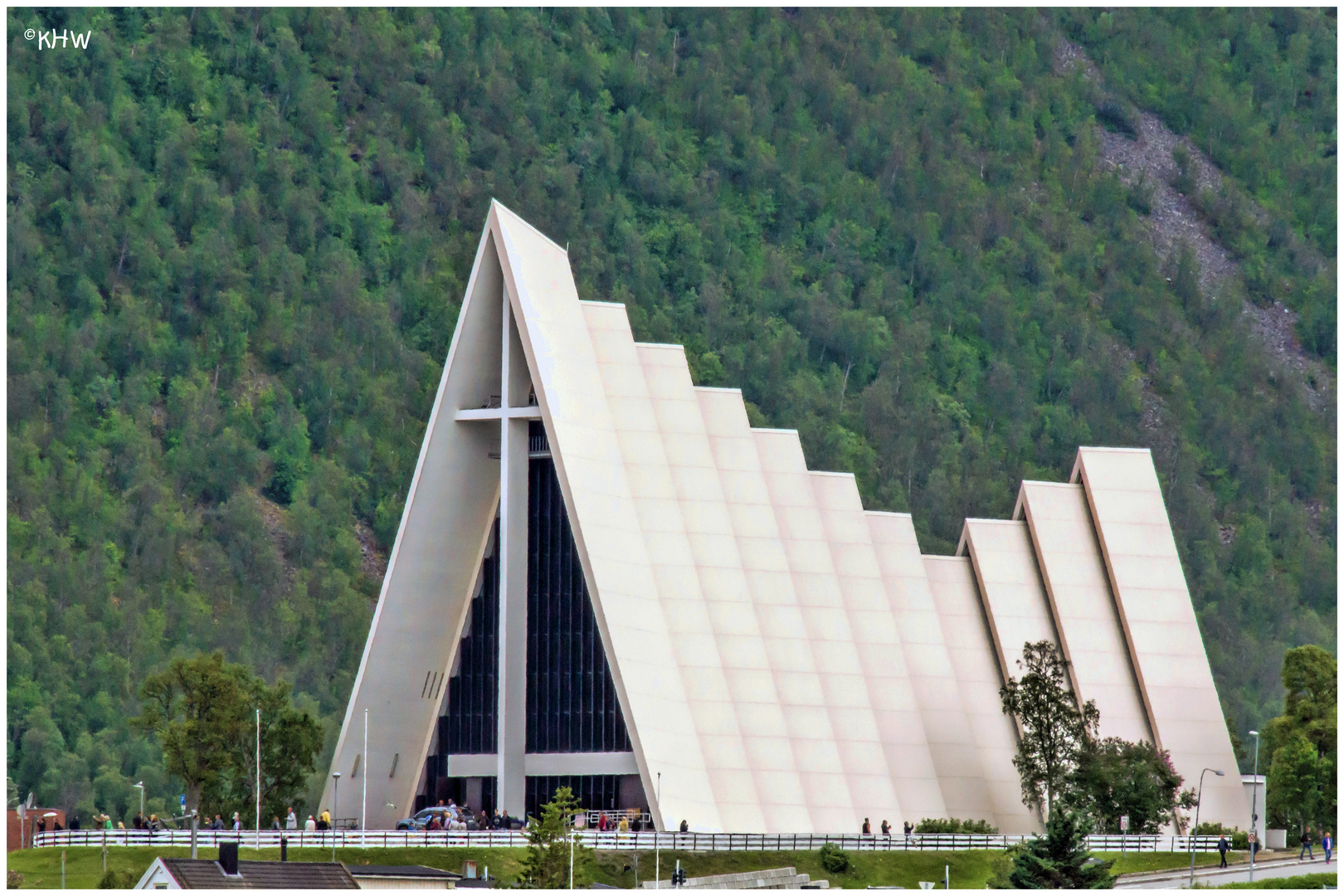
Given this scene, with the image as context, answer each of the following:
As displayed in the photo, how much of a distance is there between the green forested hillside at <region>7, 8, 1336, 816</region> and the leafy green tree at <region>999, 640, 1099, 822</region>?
72049 mm

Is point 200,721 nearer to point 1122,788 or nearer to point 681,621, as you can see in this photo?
point 681,621

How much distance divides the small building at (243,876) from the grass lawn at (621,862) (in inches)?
317

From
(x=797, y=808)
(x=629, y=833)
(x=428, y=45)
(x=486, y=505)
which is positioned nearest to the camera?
(x=629, y=833)

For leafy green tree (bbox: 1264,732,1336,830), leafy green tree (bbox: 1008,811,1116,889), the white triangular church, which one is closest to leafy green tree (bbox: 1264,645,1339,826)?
leafy green tree (bbox: 1264,732,1336,830)

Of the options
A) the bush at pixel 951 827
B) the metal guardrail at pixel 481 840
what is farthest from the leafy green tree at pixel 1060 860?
the bush at pixel 951 827

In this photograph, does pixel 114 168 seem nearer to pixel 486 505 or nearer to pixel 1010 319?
pixel 1010 319

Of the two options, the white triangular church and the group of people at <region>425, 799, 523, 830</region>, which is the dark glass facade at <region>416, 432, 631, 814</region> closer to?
the white triangular church

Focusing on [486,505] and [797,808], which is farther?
[486,505]

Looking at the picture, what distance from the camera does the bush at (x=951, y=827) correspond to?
7075 centimetres

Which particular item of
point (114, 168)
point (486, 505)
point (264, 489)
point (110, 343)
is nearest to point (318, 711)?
point (264, 489)

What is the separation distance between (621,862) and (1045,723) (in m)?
15.3

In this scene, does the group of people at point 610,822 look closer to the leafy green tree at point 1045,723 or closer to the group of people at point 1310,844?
the leafy green tree at point 1045,723

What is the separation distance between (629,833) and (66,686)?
83.5 m

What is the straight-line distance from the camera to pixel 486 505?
74.6 metres
